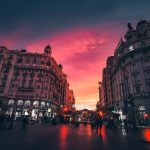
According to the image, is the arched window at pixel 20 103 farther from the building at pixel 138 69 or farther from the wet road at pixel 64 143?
the wet road at pixel 64 143

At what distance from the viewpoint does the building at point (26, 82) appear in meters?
45.4

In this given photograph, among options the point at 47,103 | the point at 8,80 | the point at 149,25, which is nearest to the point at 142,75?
the point at 149,25

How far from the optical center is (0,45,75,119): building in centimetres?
4538

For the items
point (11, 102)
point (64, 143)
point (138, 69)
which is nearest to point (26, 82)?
point (11, 102)

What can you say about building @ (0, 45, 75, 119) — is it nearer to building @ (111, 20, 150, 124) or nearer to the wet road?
building @ (111, 20, 150, 124)

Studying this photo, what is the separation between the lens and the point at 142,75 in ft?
103

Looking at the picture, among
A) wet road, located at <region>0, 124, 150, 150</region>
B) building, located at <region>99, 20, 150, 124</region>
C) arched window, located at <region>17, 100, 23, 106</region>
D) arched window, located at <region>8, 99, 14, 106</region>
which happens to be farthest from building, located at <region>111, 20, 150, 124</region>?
arched window, located at <region>8, 99, 14, 106</region>

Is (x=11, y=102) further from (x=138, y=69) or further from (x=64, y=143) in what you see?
(x=138, y=69)

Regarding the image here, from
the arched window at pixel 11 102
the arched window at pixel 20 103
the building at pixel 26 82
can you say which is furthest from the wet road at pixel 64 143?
the arched window at pixel 11 102

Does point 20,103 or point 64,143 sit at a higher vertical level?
point 20,103

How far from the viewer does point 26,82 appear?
48906 mm

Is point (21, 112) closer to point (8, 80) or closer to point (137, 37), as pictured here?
point (8, 80)

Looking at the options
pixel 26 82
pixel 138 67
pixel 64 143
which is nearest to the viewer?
pixel 64 143

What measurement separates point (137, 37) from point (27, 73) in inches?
1769
